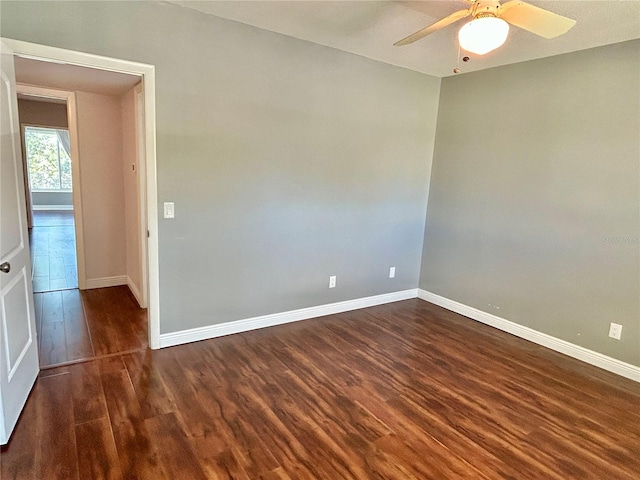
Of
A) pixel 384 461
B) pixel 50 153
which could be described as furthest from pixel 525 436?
pixel 50 153

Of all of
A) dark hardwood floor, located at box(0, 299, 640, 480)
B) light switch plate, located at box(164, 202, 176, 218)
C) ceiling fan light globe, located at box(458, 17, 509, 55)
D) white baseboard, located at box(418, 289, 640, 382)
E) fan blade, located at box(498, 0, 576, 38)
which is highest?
fan blade, located at box(498, 0, 576, 38)

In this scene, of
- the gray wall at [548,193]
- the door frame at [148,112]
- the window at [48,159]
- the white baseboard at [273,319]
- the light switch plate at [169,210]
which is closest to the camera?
the door frame at [148,112]

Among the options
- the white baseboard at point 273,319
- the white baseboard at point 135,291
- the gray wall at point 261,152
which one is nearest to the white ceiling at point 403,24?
the gray wall at point 261,152

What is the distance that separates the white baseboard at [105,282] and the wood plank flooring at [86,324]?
0.09 m

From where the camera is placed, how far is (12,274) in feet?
6.83

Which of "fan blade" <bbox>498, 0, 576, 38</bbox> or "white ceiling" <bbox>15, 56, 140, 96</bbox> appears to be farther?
"white ceiling" <bbox>15, 56, 140, 96</bbox>

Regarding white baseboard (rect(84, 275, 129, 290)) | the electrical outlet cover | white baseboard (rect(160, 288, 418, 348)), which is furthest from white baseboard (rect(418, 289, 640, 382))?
white baseboard (rect(84, 275, 129, 290))

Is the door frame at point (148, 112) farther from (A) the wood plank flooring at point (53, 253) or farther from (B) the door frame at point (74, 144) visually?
(A) the wood plank flooring at point (53, 253)

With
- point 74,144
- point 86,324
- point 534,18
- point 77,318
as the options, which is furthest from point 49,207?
point 534,18

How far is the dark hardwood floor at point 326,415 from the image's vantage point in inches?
75.1

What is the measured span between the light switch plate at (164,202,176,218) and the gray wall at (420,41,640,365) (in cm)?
288

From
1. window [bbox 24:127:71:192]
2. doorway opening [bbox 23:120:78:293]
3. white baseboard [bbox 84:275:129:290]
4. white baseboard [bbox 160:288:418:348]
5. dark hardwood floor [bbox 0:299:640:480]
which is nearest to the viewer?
dark hardwood floor [bbox 0:299:640:480]

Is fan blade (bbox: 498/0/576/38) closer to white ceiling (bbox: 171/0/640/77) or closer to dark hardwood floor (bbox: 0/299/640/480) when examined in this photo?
white ceiling (bbox: 171/0/640/77)

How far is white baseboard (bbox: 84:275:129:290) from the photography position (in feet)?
14.1
